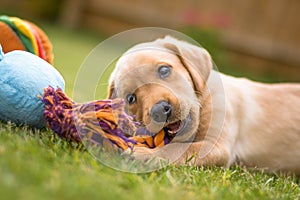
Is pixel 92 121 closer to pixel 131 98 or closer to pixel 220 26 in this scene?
pixel 131 98

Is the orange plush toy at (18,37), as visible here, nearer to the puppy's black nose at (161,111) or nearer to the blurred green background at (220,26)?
the puppy's black nose at (161,111)

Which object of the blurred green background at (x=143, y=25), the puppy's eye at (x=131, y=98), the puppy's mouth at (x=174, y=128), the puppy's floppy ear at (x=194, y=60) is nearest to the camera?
the blurred green background at (x=143, y=25)

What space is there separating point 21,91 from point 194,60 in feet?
3.57

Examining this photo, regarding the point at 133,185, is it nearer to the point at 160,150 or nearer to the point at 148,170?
the point at 148,170

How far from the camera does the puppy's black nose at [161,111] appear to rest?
2949 mm

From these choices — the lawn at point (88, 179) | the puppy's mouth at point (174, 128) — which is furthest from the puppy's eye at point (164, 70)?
the lawn at point (88, 179)

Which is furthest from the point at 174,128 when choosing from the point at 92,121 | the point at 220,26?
the point at 220,26

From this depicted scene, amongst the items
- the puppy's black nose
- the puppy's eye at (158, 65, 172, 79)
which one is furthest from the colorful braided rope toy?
the puppy's eye at (158, 65, 172, 79)

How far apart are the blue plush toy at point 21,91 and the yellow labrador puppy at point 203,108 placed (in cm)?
51

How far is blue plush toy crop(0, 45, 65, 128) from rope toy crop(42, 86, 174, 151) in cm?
7

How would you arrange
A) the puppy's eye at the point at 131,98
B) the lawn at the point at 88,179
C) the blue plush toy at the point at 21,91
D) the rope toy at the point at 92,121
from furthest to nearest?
the puppy's eye at the point at 131,98 → the blue plush toy at the point at 21,91 → the rope toy at the point at 92,121 → the lawn at the point at 88,179

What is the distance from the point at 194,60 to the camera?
347 centimetres

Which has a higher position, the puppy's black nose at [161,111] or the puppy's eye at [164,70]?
the puppy's eye at [164,70]

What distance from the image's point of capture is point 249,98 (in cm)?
391
